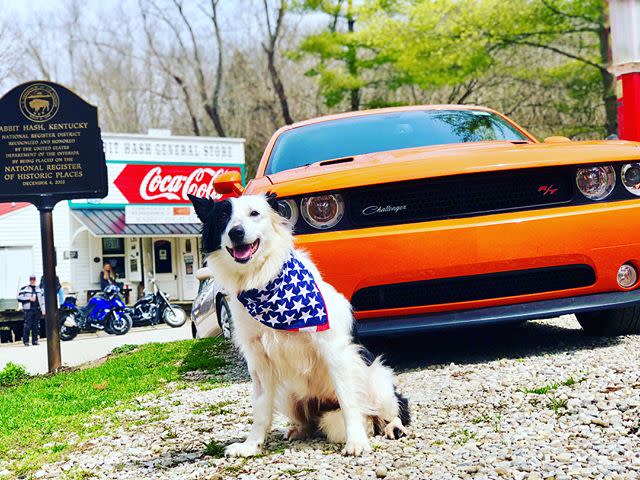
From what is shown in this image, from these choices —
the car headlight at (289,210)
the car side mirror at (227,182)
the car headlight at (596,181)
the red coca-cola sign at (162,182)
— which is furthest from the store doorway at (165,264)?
the car headlight at (596,181)

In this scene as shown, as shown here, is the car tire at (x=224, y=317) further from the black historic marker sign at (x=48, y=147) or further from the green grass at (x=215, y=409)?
the green grass at (x=215, y=409)

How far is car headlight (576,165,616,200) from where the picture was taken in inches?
184

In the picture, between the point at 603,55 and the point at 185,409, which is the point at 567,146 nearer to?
the point at 185,409

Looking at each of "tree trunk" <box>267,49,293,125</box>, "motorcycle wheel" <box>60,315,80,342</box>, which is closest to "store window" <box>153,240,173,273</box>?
"motorcycle wheel" <box>60,315,80,342</box>

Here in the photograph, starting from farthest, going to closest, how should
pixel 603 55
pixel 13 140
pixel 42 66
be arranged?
pixel 42 66 → pixel 603 55 → pixel 13 140

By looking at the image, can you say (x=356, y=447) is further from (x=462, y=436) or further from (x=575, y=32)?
(x=575, y=32)

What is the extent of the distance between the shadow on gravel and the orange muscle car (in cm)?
53

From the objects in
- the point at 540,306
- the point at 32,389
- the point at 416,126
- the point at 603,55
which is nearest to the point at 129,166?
the point at 603,55

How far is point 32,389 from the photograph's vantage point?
745 cm

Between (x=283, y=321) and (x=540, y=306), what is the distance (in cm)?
195

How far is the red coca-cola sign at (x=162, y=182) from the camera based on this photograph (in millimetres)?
26875

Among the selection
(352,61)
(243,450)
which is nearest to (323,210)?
(243,450)

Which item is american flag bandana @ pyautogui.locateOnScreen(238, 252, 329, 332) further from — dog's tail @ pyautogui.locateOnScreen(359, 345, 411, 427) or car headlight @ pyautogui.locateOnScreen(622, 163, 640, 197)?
car headlight @ pyautogui.locateOnScreen(622, 163, 640, 197)

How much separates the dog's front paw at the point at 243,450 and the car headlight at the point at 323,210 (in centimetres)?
153
